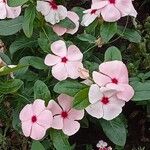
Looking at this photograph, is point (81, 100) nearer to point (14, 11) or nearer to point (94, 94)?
point (94, 94)

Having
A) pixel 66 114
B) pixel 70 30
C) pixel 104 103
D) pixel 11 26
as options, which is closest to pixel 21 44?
pixel 11 26

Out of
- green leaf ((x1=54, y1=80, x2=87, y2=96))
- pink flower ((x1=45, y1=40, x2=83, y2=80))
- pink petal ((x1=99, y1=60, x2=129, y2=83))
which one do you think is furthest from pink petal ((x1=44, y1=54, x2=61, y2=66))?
pink petal ((x1=99, y1=60, x2=129, y2=83))

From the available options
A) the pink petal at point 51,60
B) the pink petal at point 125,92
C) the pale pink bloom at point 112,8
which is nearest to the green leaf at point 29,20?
the pink petal at point 51,60

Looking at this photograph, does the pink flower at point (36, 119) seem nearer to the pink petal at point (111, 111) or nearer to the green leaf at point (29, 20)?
the pink petal at point (111, 111)

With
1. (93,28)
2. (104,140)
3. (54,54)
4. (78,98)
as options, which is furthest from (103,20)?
(104,140)

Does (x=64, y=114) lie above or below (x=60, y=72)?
below

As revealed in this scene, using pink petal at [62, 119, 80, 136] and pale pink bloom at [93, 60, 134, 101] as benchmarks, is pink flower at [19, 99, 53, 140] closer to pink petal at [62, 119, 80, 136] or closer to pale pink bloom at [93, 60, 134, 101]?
pink petal at [62, 119, 80, 136]
